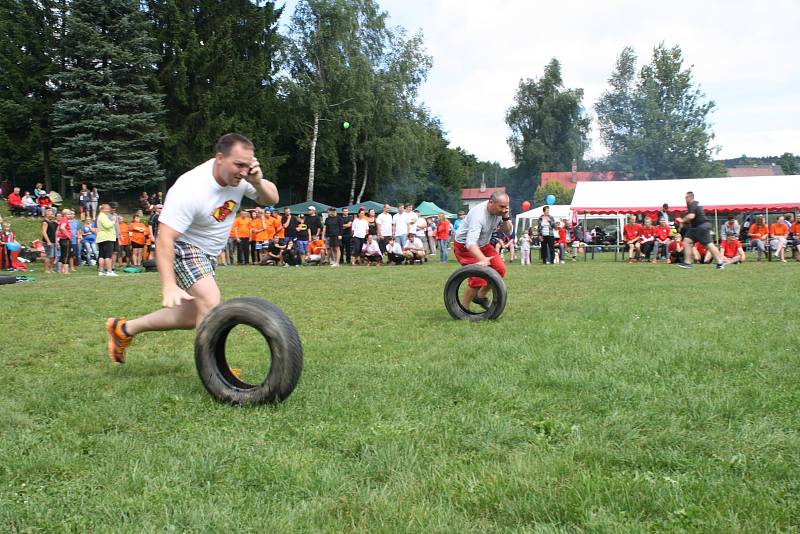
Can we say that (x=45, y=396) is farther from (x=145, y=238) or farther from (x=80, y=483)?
(x=145, y=238)

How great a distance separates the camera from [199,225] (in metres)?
4.76

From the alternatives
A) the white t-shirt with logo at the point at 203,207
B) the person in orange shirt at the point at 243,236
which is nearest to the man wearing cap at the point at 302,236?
the person in orange shirt at the point at 243,236

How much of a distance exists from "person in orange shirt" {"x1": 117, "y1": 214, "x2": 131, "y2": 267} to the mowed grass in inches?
548

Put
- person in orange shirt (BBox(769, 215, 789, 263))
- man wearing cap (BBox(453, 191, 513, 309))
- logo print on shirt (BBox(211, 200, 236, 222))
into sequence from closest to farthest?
logo print on shirt (BBox(211, 200, 236, 222)), man wearing cap (BBox(453, 191, 513, 309)), person in orange shirt (BBox(769, 215, 789, 263))

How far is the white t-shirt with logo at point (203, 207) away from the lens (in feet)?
14.5

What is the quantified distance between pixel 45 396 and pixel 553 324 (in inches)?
190

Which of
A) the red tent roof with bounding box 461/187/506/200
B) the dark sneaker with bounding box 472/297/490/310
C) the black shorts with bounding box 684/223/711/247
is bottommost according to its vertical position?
the dark sneaker with bounding box 472/297/490/310

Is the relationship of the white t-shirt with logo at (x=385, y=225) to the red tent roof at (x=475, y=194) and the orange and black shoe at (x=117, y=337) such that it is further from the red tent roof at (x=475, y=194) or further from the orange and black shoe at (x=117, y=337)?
the red tent roof at (x=475, y=194)

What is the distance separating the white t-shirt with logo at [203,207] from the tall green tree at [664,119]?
5646 cm

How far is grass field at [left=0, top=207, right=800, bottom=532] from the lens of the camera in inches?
98.8

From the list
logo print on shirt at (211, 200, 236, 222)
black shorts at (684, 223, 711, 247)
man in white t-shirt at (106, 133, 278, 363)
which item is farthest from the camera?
black shorts at (684, 223, 711, 247)

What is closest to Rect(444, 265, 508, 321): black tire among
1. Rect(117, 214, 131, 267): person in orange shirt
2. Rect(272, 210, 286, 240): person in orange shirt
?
Rect(272, 210, 286, 240): person in orange shirt

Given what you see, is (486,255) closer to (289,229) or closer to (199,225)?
(199,225)

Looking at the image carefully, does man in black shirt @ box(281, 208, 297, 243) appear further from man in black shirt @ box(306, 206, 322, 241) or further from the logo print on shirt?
the logo print on shirt
